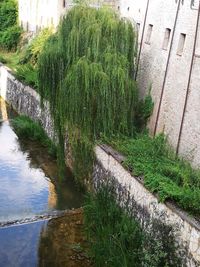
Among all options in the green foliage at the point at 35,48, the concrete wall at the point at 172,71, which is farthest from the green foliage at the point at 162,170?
the green foliage at the point at 35,48

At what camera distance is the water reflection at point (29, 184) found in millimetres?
14523

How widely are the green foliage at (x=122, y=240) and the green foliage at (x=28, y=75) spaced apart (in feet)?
38.1

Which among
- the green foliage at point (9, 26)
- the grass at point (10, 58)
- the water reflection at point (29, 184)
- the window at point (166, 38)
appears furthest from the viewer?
the green foliage at point (9, 26)

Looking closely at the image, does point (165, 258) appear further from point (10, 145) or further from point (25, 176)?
point (10, 145)

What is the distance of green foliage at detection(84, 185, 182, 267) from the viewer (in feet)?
32.5

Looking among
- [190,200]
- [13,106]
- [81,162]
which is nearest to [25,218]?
[81,162]

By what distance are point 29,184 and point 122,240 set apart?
6390mm

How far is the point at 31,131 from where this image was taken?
833 inches

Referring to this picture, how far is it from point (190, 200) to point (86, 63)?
5.76 m

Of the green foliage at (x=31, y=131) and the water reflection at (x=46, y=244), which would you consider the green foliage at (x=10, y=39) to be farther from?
the water reflection at (x=46, y=244)

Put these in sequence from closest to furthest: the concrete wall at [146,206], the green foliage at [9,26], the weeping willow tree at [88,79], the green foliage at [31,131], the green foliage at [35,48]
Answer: the concrete wall at [146,206], the weeping willow tree at [88,79], the green foliage at [31,131], the green foliage at [35,48], the green foliage at [9,26]

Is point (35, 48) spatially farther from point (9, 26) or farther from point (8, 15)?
point (8, 15)

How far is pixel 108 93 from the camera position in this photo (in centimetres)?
1377

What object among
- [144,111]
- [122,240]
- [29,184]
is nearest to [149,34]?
[144,111]
